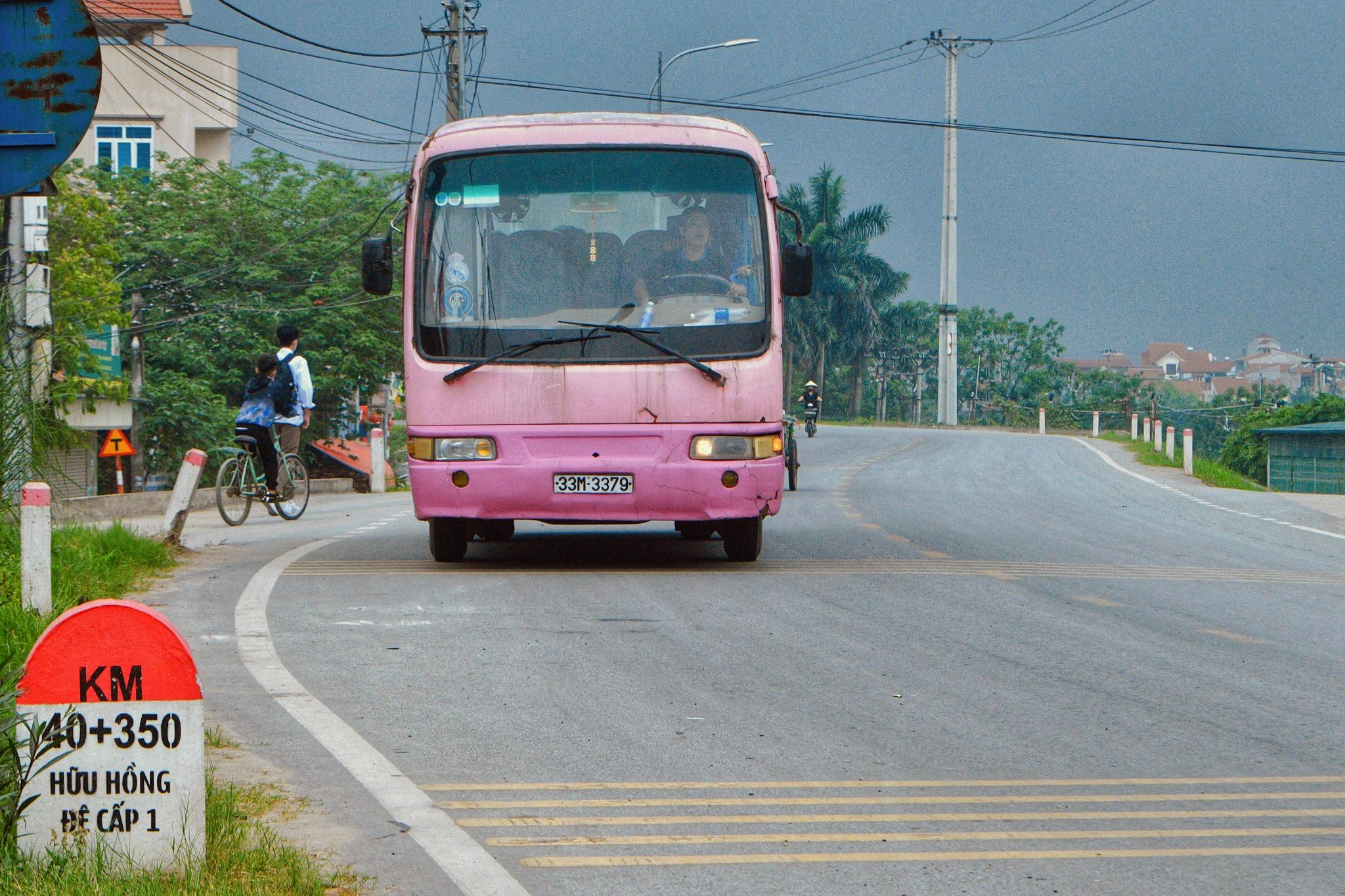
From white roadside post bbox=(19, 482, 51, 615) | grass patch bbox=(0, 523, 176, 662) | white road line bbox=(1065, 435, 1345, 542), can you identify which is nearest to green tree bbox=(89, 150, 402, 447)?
white road line bbox=(1065, 435, 1345, 542)

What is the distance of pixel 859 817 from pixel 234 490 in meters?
12.3

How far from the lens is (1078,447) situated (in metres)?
42.5

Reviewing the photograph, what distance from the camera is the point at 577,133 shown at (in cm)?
1138

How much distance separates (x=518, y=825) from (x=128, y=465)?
39.9 meters

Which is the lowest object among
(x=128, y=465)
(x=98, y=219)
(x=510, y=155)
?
(x=128, y=465)

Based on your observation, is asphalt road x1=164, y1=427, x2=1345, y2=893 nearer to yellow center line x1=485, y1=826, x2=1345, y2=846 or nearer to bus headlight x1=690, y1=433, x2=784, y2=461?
yellow center line x1=485, y1=826, x2=1345, y2=846

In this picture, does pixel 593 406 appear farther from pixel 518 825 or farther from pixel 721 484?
pixel 518 825

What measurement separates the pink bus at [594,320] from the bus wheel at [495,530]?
1.74 m

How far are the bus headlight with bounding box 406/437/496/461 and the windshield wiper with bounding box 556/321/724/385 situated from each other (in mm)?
979

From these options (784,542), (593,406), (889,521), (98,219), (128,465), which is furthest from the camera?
(128,465)

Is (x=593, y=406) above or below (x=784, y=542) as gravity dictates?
above

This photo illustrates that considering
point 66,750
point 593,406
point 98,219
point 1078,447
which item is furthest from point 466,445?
point 1078,447

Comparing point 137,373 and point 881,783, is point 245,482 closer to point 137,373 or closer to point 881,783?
point 881,783

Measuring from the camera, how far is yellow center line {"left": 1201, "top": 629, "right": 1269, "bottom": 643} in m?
8.85
